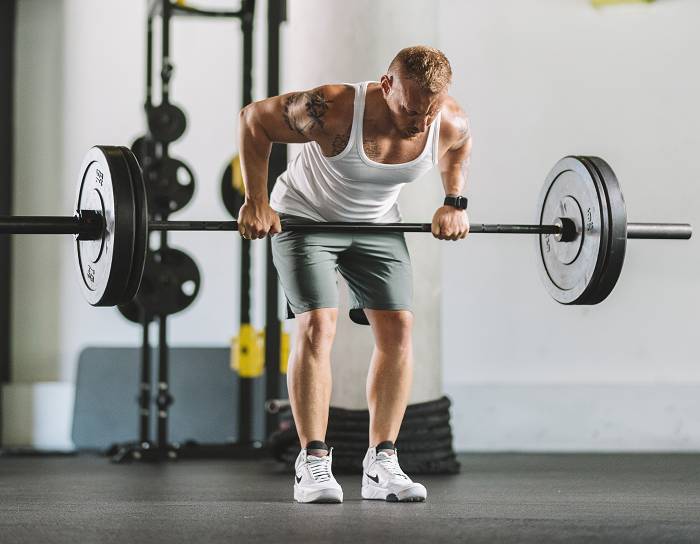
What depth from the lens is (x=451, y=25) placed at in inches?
190

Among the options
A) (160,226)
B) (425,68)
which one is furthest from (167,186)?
(425,68)

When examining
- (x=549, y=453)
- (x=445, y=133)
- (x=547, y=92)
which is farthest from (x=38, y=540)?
(x=547, y=92)

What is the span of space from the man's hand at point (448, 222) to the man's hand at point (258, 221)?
16.7 inches

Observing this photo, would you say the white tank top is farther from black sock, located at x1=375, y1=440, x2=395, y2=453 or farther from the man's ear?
black sock, located at x1=375, y1=440, x2=395, y2=453

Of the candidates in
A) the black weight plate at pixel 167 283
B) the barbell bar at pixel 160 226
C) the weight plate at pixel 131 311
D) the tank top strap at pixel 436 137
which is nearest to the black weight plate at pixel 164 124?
the black weight plate at pixel 167 283

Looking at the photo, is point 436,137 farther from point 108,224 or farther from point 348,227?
point 108,224

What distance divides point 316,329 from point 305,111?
0.55 meters

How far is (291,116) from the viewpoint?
2.59 m

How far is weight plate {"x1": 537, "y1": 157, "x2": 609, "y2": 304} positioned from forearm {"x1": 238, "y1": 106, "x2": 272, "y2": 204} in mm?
865

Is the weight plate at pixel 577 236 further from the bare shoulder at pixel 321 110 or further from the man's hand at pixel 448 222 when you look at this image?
the bare shoulder at pixel 321 110

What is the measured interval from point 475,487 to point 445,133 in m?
1.12

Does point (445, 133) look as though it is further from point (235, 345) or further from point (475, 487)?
point (235, 345)

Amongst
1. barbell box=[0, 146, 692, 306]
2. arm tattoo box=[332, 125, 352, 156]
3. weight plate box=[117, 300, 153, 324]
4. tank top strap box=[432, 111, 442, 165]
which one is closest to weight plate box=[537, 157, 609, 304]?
barbell box=[0, 146, 692, 306]

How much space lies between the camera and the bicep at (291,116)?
2.55 meters
